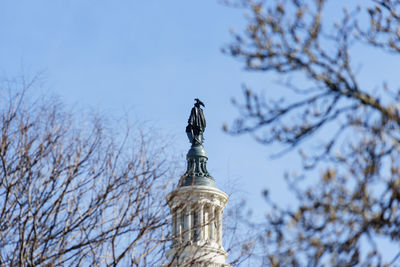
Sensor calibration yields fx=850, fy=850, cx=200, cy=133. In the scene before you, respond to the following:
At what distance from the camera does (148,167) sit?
61.8 feet

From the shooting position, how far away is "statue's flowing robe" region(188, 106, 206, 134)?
53.1m

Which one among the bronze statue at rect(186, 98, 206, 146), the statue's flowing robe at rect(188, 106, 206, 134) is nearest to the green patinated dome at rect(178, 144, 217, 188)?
the bronze statue at rect(186, 98, 206, 146)

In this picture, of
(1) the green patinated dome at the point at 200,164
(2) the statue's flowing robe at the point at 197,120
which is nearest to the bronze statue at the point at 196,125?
(2) the statue's flowing robe at the point at 197,120

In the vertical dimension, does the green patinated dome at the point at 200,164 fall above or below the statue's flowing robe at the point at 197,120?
below

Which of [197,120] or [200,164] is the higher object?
[197,120]

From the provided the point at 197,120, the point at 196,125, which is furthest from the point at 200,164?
the point at 197,120

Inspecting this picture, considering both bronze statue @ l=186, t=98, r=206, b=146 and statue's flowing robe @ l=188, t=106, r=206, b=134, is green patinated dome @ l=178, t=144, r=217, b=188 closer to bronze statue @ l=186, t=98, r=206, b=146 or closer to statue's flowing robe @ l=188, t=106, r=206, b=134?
bronze statue @ l=186, t=98, r=206, b=146

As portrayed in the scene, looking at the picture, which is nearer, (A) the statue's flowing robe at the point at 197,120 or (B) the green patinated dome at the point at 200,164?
(B) the green patinated dome at the point at 200,164

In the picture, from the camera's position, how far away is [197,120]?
53875 millimetres

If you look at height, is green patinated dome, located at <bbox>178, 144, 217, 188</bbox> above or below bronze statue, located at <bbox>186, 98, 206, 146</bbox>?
below

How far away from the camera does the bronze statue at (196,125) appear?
53.1 meters

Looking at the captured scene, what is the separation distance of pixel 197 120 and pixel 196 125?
448 mm

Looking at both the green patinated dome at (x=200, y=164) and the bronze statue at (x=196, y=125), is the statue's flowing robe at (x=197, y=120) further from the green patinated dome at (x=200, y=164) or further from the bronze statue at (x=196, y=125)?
the green patinated dome at (x=200, y=164)

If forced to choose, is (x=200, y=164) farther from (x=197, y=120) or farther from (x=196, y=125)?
(x=197, y=120)
